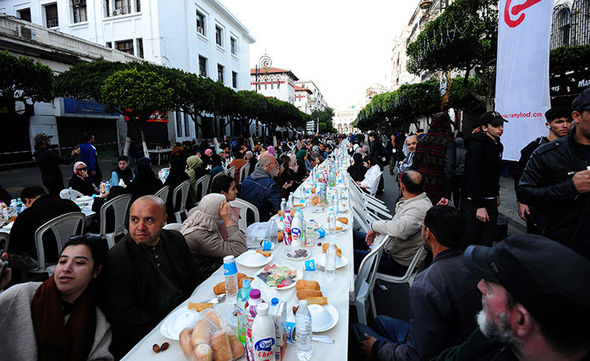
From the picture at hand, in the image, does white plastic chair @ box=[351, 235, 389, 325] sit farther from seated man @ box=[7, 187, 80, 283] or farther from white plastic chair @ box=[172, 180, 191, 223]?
white plastic chair @ box=[172, 180, 191, 223]

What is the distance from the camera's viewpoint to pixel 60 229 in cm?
369

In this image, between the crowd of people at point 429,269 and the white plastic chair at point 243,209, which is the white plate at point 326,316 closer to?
the crowd of people at point 429,269

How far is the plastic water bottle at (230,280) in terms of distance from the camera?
2.15m

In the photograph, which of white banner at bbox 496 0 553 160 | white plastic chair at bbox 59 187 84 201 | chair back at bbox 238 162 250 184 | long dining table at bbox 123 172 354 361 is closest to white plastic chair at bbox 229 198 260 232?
long dining table at bbox 123 172 354 361

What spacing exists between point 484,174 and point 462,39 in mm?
7918

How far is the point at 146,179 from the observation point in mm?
5574

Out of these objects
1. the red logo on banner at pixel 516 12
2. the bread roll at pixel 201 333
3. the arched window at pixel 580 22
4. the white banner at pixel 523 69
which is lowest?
the bread roll at pixel 201 333

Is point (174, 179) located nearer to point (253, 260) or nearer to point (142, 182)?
point (142, 182)

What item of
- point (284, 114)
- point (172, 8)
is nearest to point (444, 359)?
point (172, 8)

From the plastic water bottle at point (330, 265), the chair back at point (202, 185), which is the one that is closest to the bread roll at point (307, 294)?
the plastic water bottle at point (330, 265)

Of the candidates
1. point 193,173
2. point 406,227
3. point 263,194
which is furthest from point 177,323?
point 193,173

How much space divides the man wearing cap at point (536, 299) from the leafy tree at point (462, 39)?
403 inches

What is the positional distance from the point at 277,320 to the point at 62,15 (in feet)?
120

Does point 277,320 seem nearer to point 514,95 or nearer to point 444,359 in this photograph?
point 444,359
